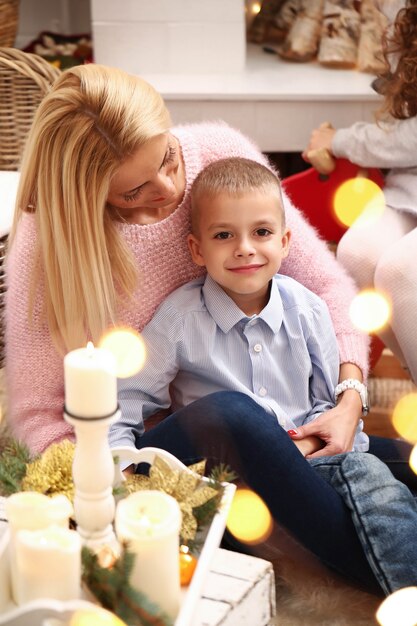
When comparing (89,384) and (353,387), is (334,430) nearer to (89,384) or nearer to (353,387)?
(353,387)

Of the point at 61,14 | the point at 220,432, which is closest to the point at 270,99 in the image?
the point at 61,14

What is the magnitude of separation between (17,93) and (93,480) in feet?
4.41

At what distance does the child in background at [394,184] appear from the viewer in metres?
1.72

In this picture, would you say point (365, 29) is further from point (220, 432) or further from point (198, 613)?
point (198, 613)

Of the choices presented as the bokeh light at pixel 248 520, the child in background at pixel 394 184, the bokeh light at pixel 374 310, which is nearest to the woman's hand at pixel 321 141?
the child in background at pixel 394 184

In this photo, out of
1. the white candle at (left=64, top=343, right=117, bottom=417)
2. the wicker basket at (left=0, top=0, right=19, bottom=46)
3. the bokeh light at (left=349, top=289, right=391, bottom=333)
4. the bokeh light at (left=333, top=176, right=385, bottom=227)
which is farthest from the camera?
the wicker basket at (left=0, top=0, right=19, bottom=46)

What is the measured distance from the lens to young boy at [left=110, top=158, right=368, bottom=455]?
4.56 ft

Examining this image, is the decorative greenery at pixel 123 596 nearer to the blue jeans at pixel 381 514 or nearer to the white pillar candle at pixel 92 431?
the white pillar candle at pixel 92 431

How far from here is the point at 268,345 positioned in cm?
145

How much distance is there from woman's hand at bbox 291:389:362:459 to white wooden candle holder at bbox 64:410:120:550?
576 mm

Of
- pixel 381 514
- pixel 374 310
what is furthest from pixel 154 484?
pixel 374 310

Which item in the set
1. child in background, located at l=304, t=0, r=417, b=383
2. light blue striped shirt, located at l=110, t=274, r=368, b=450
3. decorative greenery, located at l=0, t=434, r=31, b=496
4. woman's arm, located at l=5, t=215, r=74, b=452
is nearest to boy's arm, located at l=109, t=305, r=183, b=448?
light blue striped shirt, located at l=110, t=274, r=368, b=450

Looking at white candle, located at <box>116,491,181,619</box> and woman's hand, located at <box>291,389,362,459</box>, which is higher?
white candle, located at <box>116,491,181,619</box>

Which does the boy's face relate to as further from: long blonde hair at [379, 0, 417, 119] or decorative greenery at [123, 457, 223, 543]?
long blonde hair at [379, 0, 417, 119]
